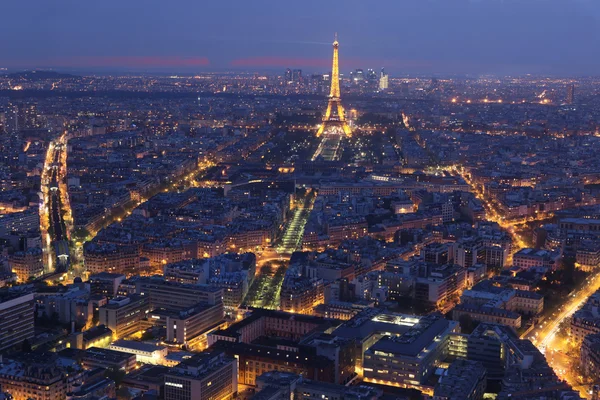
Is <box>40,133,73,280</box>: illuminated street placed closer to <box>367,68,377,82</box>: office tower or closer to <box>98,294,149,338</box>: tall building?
<box>98,294,149,338</box>: tall building

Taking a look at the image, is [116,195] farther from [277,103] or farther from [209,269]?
[277,103]

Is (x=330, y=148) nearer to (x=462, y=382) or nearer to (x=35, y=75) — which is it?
(x=462, y=382)

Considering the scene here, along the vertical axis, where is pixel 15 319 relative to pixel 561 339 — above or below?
above

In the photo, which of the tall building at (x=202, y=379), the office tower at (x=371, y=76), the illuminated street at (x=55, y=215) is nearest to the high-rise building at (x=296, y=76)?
the office tower at (x=371, y=76)

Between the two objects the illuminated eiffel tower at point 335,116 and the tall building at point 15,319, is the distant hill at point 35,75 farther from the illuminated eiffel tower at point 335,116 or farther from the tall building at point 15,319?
the tall building at point 15,319

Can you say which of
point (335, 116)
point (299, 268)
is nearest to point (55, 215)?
point (299, 268)

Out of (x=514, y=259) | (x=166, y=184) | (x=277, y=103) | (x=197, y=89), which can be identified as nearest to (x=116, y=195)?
(x=166, y=184)
